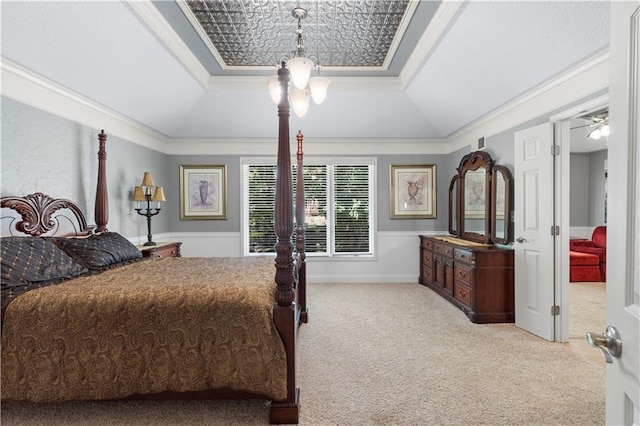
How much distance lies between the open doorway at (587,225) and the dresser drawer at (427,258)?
1.78m

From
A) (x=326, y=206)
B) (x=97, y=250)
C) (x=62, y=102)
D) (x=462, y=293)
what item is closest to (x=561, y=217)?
(x=462, y=293)

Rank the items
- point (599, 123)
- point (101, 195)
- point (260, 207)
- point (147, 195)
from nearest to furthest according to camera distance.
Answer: point (101, 195) → point (147, 195) → point (599, 123) → point (260, 207)

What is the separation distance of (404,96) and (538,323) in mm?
3192

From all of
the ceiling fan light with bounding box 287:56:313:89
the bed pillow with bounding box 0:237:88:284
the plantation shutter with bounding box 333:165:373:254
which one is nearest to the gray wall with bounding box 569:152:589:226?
the plantation shutter with bounding box 333:165:373:254

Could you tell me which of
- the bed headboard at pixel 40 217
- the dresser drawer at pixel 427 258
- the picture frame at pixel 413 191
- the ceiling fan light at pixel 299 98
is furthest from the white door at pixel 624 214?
the picture frame at pixel 413 191

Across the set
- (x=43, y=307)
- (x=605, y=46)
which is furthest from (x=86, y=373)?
(x=605, y=46)

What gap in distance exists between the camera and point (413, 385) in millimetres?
2436

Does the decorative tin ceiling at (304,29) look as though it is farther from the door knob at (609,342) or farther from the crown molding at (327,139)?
the door knob at (609,342)

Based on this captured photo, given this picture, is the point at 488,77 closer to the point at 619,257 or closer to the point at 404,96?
the point at 404,96

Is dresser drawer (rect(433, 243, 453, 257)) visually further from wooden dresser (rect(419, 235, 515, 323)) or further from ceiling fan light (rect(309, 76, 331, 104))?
ceiling fan light (rect(309, 76, 331, 104))

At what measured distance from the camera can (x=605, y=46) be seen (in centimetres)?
252

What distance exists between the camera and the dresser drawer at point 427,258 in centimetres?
521

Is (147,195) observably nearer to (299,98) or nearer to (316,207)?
(316,207)

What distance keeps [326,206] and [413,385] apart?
3.73 metres
